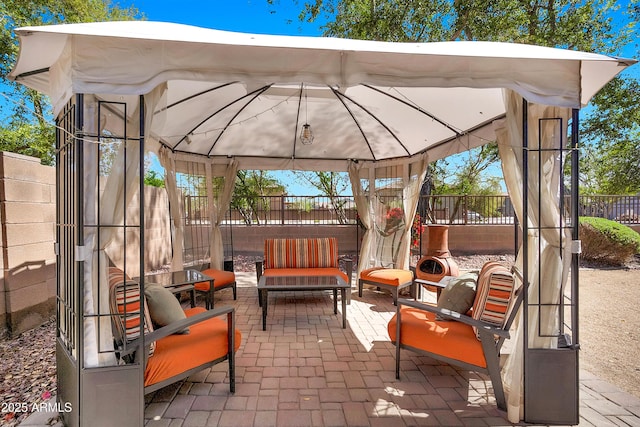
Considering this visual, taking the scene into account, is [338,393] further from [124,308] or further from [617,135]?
[617,135]

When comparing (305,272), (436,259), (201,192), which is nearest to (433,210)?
(436,259)

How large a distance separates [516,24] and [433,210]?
478 cm

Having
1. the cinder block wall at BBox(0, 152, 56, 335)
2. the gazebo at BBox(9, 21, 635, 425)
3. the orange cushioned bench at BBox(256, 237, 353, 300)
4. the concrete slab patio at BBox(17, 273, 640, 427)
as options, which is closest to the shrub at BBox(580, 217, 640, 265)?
the concrete slab patio at BBox(17, 273, 640, 427)

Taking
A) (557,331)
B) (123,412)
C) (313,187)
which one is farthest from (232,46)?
(313,187)

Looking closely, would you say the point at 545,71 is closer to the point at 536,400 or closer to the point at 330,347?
the point at 536,400

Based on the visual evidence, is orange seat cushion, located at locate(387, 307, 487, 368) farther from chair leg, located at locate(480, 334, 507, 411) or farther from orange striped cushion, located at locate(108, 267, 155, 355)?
orange striped cushion, located at locate(108, 267, 155, 355)

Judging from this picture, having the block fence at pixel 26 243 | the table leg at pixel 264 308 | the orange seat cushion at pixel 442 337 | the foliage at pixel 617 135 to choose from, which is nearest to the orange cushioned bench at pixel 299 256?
the table leg at pixel 264 308

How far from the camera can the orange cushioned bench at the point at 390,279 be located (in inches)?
174

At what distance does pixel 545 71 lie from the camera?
2.13 meters

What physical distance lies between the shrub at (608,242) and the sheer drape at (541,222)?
22.2 ft

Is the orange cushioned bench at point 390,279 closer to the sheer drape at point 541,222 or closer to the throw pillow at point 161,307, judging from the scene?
the sheer drape at point 541,222

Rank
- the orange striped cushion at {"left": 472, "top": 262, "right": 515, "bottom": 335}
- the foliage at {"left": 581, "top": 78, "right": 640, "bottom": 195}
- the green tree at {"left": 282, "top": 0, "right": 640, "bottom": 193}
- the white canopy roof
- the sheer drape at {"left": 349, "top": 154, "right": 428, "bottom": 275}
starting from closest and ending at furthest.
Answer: the white canopy roof, the orange striped cushion at {"left": 472, "top": 262, "right": 515, "bottom": 335}, the sheer drape at {"left": 349, "top": 154, "right": 428, "bottom": 275}, the green tree at {"left": 282, "top": 0, "right": 640, "bottom": 193}, the foliage at {"left": 581, "top": 78, "right": 640, "bottom": 195}

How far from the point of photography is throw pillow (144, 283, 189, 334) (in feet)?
7.59

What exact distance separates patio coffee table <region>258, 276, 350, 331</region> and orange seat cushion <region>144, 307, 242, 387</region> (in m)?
1.13
